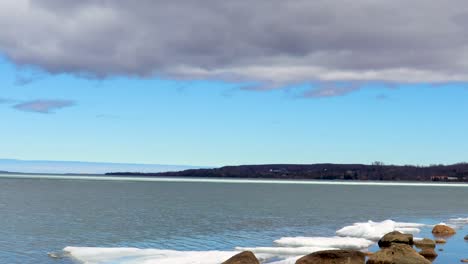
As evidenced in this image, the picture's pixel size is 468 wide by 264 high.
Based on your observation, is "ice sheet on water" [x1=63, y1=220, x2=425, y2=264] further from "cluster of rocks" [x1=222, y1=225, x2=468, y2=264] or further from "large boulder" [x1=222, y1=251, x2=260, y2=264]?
"large boulder" [x1=222, y1=251, x2=260, y2=264]

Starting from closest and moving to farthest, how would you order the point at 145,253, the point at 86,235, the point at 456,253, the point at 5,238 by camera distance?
the point at 145,253 < the point at 456,253 < the point at 5,238 < the point at 86,235

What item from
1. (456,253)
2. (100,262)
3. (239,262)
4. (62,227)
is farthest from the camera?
(62,227)

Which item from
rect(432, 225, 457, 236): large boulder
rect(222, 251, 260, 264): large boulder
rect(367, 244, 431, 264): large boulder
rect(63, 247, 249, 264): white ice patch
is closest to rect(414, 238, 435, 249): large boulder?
rect(367, 244, 431, 264): large boulder

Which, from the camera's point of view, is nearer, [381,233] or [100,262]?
[100,262]

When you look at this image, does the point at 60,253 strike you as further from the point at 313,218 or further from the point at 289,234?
the point at 313,218

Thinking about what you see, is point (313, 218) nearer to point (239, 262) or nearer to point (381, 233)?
point (381, 233)

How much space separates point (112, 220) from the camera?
5684 centimetres

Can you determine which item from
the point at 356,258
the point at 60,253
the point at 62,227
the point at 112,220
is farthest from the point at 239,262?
the point at 112,220

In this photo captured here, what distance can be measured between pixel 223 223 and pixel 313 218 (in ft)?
43.9

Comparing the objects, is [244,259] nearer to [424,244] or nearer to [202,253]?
[202,253]

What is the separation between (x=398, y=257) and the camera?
28.1m

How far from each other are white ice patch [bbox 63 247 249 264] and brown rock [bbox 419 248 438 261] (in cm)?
1161

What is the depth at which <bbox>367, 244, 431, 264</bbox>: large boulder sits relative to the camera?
27.8 meters

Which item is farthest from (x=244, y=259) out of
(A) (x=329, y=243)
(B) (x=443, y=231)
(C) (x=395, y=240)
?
(B) (x=443, y=231)
